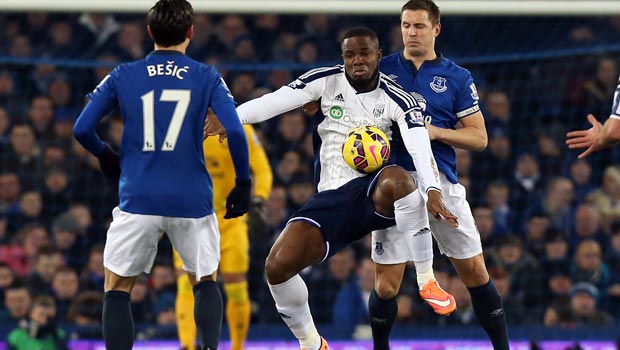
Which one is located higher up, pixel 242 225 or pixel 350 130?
pixel 350 130

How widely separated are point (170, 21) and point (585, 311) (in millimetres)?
5721

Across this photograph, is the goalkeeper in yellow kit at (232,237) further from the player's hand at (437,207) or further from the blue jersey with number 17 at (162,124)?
the blue jersey with number 17 at (162,124)

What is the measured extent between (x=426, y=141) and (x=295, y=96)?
76 centimetres

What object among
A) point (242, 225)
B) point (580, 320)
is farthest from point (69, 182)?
point (580, 320)

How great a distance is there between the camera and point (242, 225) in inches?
325

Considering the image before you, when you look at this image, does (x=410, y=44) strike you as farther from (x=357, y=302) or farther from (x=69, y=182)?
(x=69, y=182)

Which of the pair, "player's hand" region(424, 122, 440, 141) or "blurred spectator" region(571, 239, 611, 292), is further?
"blurred spectator" region(571, 239, 611, 292)

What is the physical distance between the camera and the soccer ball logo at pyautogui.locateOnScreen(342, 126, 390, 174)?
601 centimetres

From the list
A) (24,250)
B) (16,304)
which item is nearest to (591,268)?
(16,304)

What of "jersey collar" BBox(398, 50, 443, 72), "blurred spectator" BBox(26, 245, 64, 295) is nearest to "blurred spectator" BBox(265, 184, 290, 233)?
"blurred spectator" BBox(26, 245, 64, 295)

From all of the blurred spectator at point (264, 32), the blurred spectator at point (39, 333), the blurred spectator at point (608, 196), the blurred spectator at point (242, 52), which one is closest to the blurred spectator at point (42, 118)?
the blurred spectator at point (242, 52)

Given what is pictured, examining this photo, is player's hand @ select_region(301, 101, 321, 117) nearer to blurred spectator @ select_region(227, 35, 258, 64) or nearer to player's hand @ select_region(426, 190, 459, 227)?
player's hand @ select_region(426, 190, 459, 227)

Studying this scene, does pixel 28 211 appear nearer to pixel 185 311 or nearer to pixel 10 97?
pixel 10 97

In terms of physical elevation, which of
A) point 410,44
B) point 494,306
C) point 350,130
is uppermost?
point 410,44
